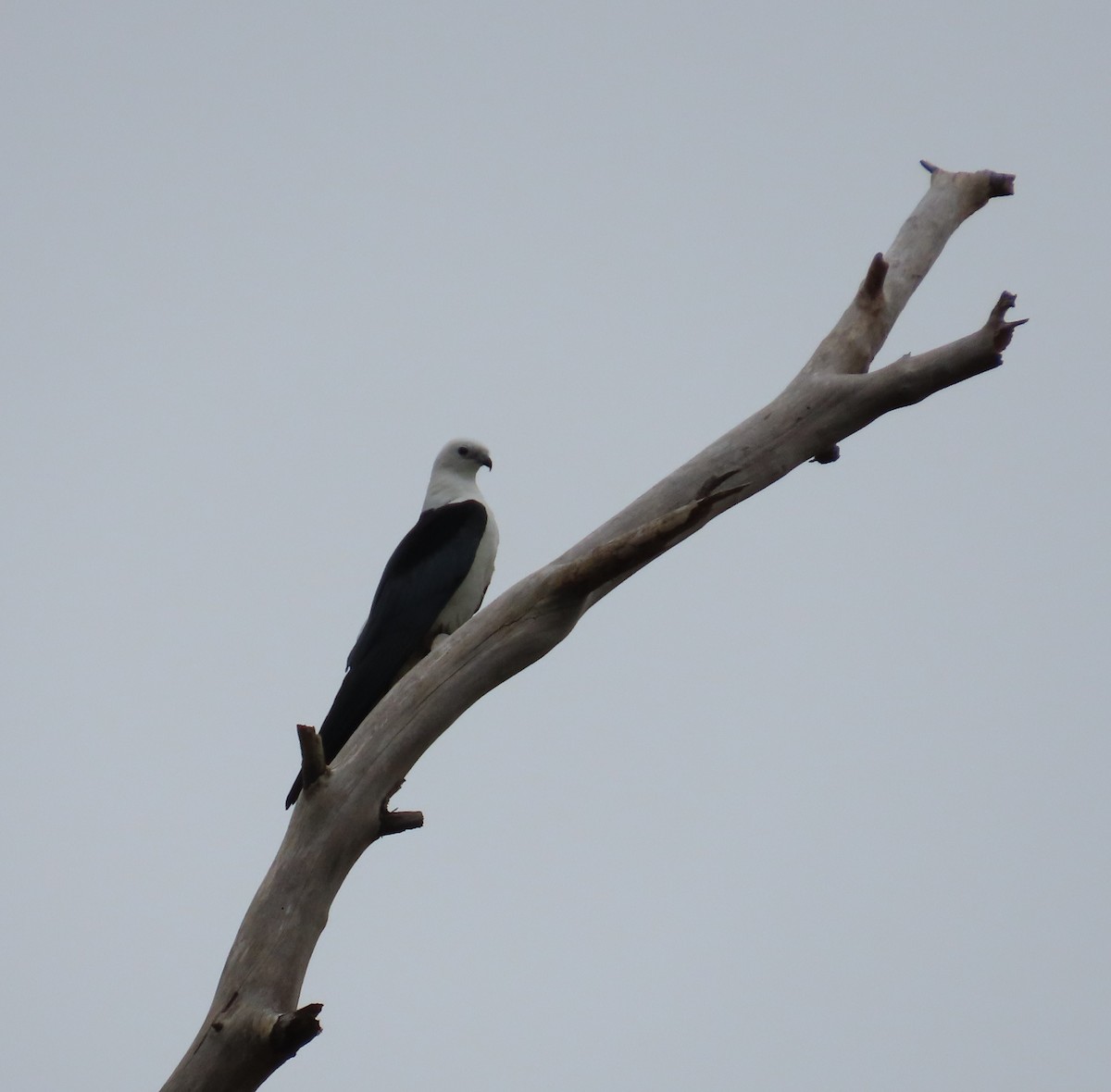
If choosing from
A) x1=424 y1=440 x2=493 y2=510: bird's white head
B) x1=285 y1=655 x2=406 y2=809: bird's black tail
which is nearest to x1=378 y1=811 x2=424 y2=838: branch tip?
x1=285 y1=655 x2=406 y2=809: bird's black tail

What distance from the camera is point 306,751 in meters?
3.00

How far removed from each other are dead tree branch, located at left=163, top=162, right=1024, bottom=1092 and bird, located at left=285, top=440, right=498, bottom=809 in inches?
37.2

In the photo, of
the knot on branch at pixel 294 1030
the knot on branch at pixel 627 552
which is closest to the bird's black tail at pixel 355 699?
the knot on branch at pixel 627 552

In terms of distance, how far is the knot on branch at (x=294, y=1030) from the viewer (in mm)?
2635

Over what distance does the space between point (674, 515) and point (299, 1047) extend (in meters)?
1.55

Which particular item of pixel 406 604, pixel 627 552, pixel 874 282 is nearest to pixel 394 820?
pixel 627 552

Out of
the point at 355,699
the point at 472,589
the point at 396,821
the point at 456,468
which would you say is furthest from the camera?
the point at 456,468

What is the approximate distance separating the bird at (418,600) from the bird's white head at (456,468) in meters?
0.10

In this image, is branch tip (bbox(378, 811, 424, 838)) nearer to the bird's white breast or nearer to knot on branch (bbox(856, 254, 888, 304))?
the bird's white breast

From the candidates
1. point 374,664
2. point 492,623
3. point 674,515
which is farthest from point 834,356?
point 374,664

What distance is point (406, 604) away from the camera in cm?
470

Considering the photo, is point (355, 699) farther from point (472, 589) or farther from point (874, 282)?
point (874, 282)

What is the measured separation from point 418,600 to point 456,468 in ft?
3.96

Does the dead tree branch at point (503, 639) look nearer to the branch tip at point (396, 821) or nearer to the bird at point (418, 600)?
the branch tip at point (396, 821)
